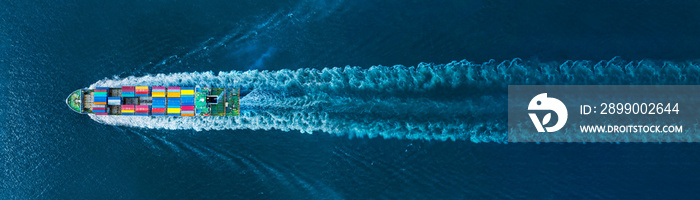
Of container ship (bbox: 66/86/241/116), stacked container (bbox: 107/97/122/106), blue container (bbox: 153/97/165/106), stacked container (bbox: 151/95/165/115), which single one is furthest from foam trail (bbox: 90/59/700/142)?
stacked container (bbox: 107/97/122/106)

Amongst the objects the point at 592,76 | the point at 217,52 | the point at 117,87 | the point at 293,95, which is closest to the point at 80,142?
the point at 117,87

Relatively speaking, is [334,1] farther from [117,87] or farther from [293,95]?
[117,87]

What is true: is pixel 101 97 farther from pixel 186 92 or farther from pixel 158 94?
pixel 186 92

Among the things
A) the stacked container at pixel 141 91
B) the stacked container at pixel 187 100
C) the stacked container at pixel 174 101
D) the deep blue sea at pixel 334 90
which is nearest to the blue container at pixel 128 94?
the stacked container at pixel 141 91

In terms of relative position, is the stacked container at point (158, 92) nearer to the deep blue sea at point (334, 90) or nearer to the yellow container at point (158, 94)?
the yellow container at point (158, 94)

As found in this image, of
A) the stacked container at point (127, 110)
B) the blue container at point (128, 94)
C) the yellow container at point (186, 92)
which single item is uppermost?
the yellow container at point (186, 92)

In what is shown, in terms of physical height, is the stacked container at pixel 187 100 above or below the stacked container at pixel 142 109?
above

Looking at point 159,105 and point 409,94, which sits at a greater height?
point 409,94

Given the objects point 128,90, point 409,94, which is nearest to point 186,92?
point 128,90
